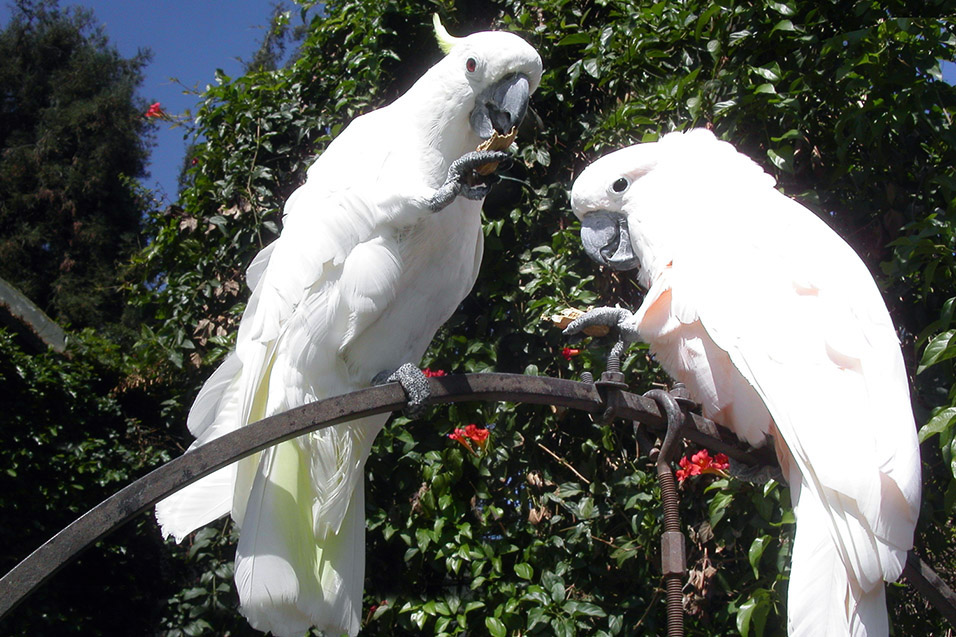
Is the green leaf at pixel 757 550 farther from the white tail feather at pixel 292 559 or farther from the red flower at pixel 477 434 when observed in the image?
the white tail feather at pixel 292 559

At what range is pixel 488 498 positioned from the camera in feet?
10.0

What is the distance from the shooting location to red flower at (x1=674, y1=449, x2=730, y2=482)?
2.52 metres

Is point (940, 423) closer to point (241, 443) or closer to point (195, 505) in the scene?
point (241, 443)

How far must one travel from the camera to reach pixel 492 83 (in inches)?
88.8

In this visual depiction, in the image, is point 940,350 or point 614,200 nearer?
point 940,350

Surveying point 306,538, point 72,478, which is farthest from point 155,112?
point 306,538

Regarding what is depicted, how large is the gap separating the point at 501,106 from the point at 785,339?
0.99 m

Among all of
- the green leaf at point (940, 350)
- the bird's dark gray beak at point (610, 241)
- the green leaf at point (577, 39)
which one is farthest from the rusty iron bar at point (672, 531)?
the green leaf at point (577, 39)

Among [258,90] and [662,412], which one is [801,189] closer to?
[662,412]

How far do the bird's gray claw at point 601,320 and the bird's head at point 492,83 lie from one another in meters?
0.56

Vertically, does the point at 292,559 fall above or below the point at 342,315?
below

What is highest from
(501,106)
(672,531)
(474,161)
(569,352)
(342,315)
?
(501,106)

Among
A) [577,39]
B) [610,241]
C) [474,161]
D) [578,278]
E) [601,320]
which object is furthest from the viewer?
[577,39]

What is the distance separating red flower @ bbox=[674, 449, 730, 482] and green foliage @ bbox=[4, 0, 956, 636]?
0.23 ft
